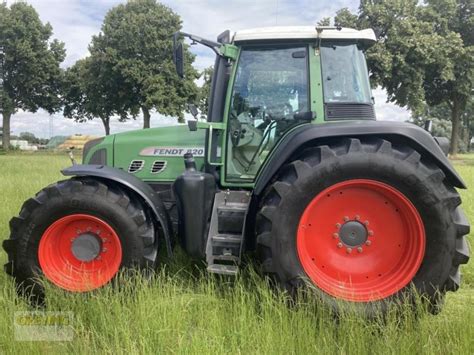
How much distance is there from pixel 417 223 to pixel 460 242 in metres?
0.34

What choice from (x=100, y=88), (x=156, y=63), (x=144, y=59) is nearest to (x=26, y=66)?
(x=100, y=88)

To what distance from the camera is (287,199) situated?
10.9 ft

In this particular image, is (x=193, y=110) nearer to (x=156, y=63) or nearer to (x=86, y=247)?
(x=86, y=247)

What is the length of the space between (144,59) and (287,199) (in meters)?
27.3

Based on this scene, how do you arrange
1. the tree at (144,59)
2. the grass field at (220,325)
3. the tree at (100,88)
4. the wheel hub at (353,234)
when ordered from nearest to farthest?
the grass field at (220,325), the wheel hub at (353,234), the tree at (144,59), the tree at (100,88)

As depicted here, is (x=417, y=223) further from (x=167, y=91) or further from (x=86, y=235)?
(x=167, y=91)

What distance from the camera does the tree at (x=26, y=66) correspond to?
32.8 metres

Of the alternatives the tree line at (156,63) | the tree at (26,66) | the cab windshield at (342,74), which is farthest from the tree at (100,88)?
the cab windshield at (342,74)

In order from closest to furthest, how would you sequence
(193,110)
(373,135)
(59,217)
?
(373,135) → (59,217) → (193,110)

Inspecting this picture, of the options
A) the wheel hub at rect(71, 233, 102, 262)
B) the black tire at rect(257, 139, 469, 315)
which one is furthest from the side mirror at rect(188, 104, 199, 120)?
the wheel hub at rect(71, 233, 102, 262)

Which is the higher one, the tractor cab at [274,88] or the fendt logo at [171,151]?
the tractor cab at [274,88]

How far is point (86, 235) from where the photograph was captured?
371 centimetres

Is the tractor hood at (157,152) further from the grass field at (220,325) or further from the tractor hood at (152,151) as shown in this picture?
the grass field at (220,325)

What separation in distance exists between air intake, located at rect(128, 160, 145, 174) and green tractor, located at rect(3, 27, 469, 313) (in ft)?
1.29
